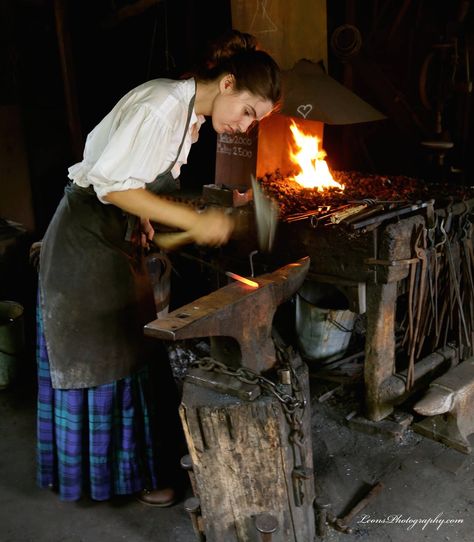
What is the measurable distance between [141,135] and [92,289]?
0.86m

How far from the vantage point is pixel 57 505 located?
10.8ft

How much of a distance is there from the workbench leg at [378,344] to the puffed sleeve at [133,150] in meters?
1.82

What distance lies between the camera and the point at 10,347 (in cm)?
451

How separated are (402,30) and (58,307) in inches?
203

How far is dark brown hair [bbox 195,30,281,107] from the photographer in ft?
8.07

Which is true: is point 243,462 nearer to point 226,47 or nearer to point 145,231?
point 145,231

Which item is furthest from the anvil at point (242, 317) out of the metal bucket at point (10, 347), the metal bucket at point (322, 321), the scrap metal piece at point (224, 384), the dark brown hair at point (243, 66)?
the metal bucket at point (10, 347)

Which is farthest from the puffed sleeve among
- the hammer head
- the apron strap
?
the hammer head

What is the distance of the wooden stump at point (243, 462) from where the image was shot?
7.80 ft

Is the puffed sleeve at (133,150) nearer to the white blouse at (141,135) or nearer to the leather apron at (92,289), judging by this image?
the white blouse at (141,135)

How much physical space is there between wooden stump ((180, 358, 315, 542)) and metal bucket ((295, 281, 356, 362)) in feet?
6.19

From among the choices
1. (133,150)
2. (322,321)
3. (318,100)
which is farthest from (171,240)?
(318,100)

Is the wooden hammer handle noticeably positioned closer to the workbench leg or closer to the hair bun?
the hair bun

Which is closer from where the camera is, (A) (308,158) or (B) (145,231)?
(B) (145,231)
